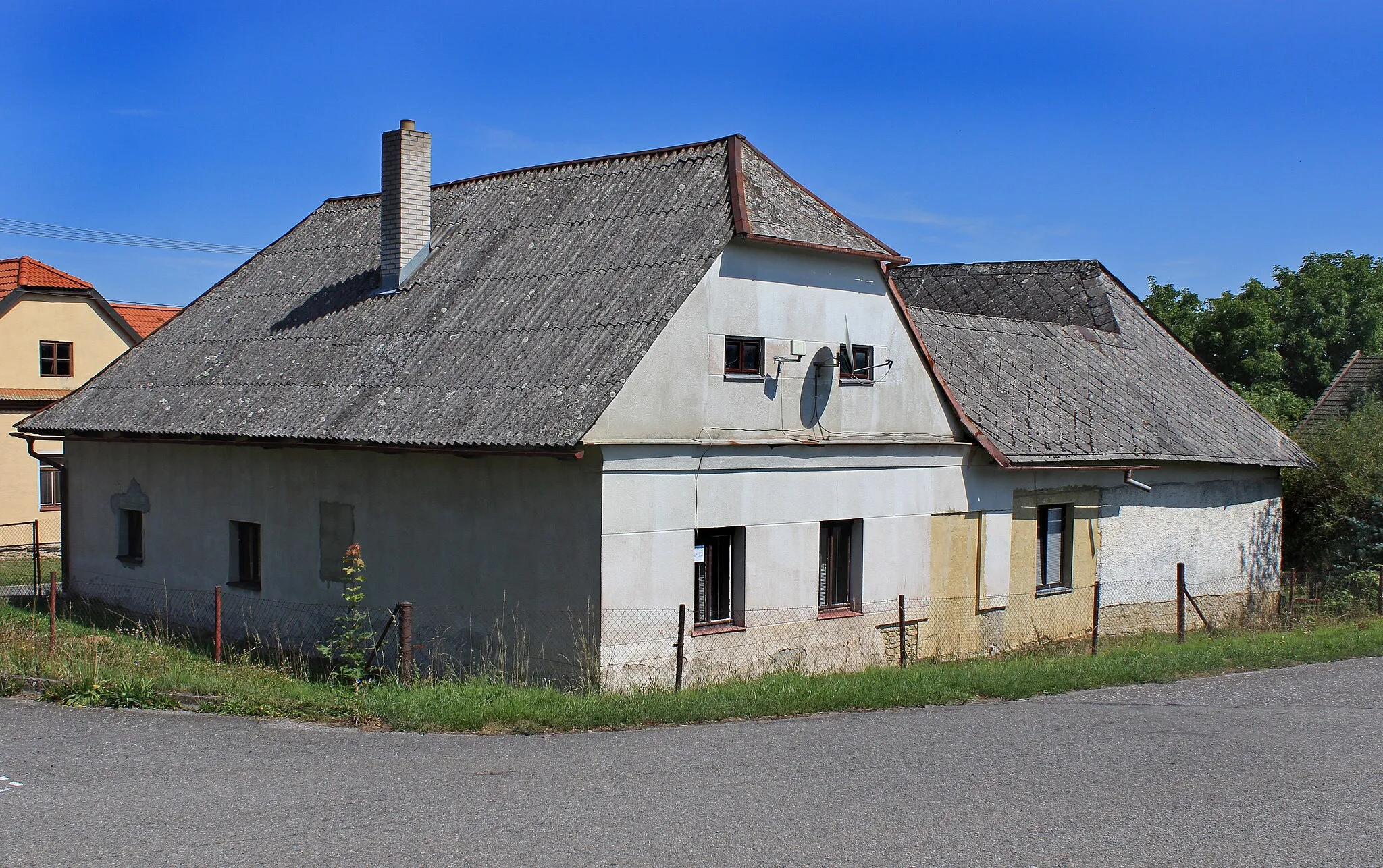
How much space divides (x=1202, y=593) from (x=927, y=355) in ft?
24.7

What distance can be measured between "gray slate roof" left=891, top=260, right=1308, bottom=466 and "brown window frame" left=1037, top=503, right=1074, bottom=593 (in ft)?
2.54

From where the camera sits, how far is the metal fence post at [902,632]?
13297mm

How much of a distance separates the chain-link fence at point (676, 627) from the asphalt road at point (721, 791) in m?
2.16

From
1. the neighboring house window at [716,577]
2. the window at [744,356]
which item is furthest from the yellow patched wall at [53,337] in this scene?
the neighboring house window at [716,577]

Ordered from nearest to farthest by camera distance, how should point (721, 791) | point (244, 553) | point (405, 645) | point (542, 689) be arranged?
point (721, 791) < point (405, 645) < point (542, 689) < point (244, 553)

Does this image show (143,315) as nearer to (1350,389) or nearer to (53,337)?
(53,337)

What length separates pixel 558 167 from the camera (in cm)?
1641

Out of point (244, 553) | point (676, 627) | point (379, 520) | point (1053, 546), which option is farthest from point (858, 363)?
point (244, 553)

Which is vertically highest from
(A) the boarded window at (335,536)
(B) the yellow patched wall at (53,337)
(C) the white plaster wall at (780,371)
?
(B) the yellow patched wall at (53,337)

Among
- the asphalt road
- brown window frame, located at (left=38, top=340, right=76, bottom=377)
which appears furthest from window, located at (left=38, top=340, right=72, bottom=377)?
the asphalt road

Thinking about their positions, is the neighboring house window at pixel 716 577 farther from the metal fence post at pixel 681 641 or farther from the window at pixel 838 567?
the window at pixel 838 567

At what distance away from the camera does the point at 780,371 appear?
43.8ft

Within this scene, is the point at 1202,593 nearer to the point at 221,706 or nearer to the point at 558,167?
the point at 558,167

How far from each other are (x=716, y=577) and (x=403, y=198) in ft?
22.8
